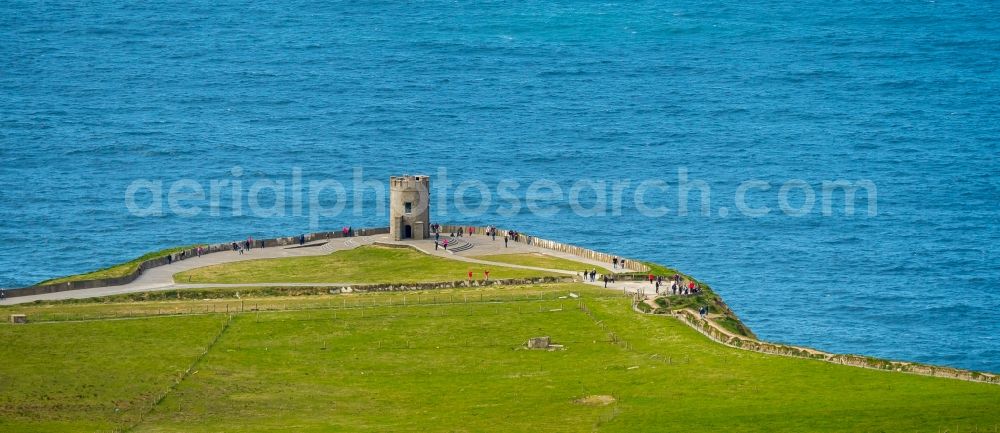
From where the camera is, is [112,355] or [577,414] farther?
[112,355]

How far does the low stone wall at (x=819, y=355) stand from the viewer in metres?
161

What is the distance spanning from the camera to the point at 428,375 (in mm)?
168375

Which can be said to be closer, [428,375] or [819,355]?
[428,375]

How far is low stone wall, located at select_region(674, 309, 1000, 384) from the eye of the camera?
161375 millimetres

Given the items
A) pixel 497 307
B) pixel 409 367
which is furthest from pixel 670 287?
pixel 409 367

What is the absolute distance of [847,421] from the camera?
483 feet

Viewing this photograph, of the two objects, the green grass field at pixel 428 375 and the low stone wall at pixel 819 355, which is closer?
the green grass field at pixel 428 375

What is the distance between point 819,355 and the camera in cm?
17025

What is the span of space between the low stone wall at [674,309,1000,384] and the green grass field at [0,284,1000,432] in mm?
1746

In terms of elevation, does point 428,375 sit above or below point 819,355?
below

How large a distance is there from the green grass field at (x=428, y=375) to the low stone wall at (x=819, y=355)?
1746mm

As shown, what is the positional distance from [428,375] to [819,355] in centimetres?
3005

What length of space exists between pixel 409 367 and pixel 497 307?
21.2m

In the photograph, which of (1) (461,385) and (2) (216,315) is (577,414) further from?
(2) (216,315)
